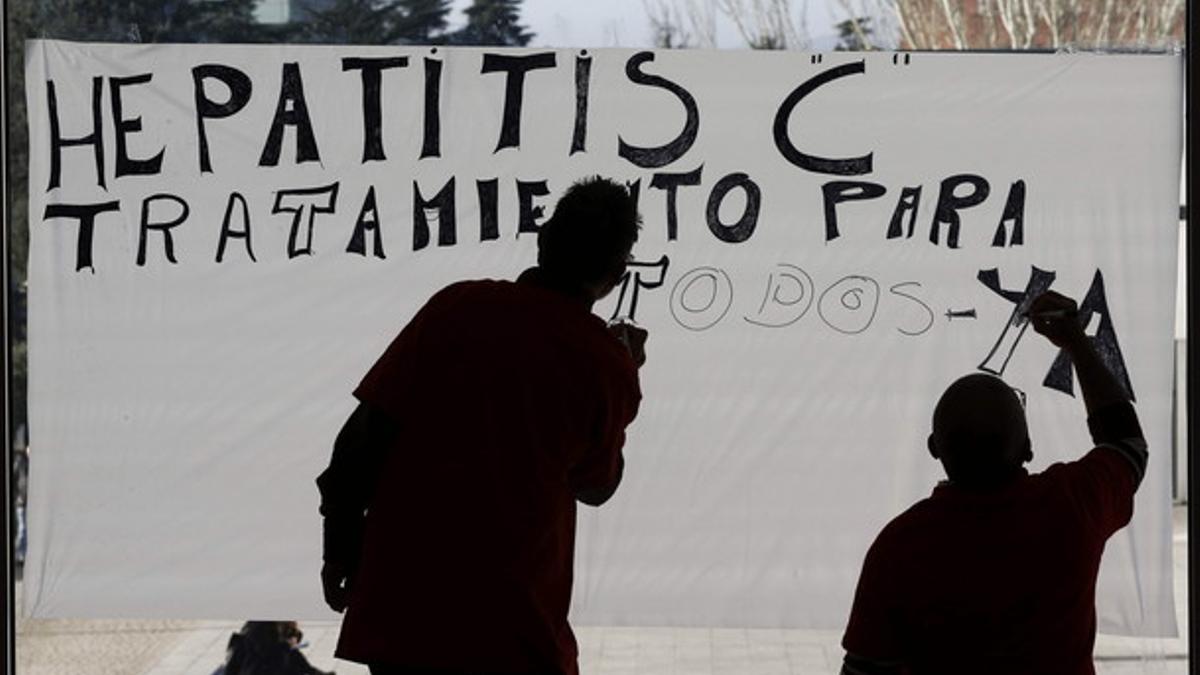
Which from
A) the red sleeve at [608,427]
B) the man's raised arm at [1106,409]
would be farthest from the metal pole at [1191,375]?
the red sleeve at [608,427]

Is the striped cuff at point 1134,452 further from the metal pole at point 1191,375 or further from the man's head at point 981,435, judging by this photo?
the metal pole at point 1191,375

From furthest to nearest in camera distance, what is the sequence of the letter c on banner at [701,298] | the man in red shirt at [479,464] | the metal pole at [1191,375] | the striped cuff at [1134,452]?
the letter c on banner at [701,298]
the metal pole at [1191,375]
the striped cuff at [1134,452]
the man in red shirt at [479,464]

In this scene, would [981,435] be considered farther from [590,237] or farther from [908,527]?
[590,237]

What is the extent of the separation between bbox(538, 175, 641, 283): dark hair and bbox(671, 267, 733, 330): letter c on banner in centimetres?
104

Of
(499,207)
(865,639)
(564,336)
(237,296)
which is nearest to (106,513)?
(237,296)

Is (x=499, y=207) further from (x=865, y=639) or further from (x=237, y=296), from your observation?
(x=865, y=639)

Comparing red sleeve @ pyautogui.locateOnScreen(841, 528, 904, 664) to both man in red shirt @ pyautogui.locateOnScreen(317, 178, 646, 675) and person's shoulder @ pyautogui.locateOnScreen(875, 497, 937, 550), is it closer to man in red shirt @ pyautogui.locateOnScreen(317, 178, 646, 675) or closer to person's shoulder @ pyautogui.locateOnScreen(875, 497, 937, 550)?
person's shoulder @ pyautogui.locateOnScreen(875, 497, 937, 550)

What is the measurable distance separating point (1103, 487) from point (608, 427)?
68 centimetres

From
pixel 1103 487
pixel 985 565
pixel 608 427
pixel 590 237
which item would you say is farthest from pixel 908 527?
pixel 590 237

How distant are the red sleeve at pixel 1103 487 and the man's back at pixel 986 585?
1 centimetres

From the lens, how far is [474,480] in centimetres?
228

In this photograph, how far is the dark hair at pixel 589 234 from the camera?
2.35m

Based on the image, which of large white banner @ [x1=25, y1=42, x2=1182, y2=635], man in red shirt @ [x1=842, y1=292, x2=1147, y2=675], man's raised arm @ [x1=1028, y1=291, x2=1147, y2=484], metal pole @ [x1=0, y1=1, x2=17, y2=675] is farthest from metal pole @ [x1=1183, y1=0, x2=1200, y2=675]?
metal pole @ [x1=0, y1=1, x2=17, y2=675]

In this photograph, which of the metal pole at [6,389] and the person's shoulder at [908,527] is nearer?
the person's shoulder at [908,527]
